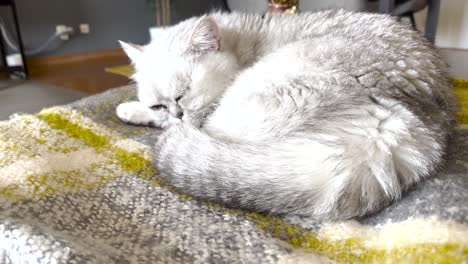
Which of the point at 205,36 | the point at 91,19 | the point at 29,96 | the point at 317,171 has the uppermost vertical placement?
the point at 205,36

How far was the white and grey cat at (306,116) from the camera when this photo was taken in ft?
2.43

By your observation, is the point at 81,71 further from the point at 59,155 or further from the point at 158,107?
the point at 59,155

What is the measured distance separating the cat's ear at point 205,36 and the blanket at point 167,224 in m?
0.42

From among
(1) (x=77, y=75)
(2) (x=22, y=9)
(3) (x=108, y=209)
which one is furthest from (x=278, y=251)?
(2) (x=22, y=9)

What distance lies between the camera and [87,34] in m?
4.39

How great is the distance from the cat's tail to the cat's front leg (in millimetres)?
556

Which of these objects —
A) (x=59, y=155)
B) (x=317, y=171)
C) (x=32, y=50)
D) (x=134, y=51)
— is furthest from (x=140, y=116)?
(x=32, y=50)

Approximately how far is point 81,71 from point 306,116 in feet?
11.1

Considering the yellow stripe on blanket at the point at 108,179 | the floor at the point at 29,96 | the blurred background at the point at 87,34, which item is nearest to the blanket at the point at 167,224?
the yellow stripe on blanket at the point at 108,179

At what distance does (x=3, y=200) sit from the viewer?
0.80 metres

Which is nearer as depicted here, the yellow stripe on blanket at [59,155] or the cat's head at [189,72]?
the yellow stripe on blanket at [59,155]

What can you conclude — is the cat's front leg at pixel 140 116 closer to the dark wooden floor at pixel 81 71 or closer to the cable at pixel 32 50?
the dark wooden floor at pixel 81 71

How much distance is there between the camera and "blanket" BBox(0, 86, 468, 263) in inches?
25.4

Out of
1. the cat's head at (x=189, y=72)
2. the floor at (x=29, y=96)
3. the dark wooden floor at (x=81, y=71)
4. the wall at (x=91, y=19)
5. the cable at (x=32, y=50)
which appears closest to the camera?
the cat's head at (x=189, y=72)
